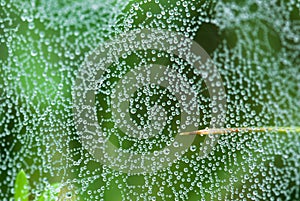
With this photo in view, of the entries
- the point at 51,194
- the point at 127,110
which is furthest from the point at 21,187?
the point at 127,110

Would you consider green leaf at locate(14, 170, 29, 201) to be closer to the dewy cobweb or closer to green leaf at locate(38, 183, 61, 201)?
green leaf at locate(38, 183, 61, 201)

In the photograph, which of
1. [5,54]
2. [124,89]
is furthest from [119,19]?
[5,54]

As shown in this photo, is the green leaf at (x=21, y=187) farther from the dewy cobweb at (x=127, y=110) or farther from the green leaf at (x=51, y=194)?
the dewy cobweb at (x=127, y=110)

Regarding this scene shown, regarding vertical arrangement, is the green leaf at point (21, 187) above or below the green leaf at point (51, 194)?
above

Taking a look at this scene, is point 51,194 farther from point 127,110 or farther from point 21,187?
point 127,110

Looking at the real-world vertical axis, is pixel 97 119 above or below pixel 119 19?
below

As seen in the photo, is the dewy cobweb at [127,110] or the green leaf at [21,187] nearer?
the green leaf at [21,187]

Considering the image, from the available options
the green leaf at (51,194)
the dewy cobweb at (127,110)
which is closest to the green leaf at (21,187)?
the green leaf at (51,194)

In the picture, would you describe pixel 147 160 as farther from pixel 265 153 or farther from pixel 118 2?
pixel 118 2

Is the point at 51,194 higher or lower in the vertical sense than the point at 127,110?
lower
